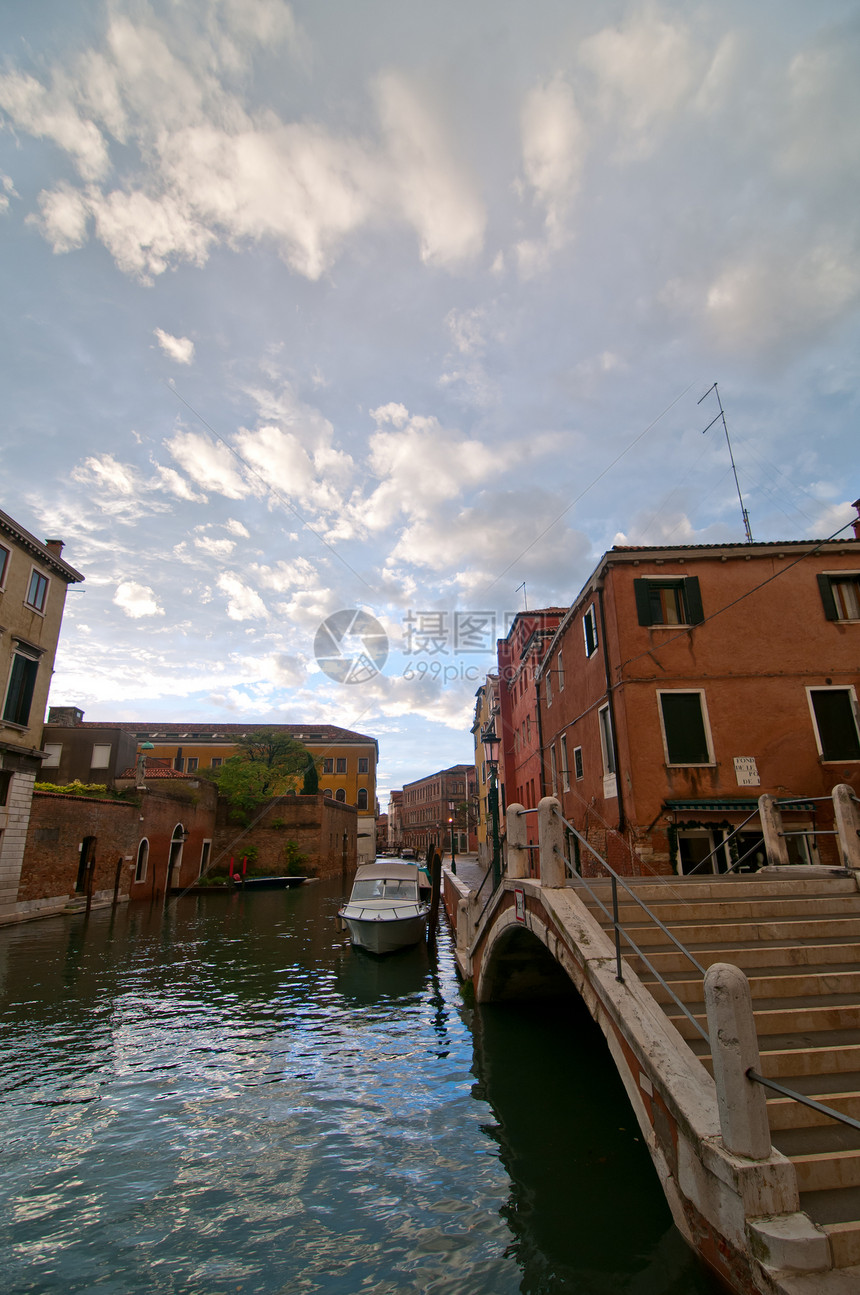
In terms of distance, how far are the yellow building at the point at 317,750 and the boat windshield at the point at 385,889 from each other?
1749 inches

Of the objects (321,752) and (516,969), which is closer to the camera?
(516,969)

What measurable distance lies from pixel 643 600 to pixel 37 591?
2007 centimetres

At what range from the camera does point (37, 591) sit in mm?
22078

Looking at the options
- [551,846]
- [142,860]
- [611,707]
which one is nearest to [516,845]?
[551,846]

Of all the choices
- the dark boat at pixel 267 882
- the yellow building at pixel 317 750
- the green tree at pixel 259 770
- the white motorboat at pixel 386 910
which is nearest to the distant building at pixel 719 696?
the white motorboat at pixel 386 910

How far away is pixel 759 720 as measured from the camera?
13.2 meters

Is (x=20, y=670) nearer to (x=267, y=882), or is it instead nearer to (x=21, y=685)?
(x=21, y=685)

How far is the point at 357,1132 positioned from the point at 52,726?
107 feet

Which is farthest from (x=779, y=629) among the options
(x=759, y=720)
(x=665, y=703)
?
(x=665, y=703)

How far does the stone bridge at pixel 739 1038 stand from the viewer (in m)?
3.27

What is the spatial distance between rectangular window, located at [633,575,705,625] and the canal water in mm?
7982

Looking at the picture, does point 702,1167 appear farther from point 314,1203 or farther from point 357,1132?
point 357,1132

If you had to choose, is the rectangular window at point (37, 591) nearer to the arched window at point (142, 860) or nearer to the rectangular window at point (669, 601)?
the arched window at point (142, 860)

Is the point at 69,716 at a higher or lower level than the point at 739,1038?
higher
